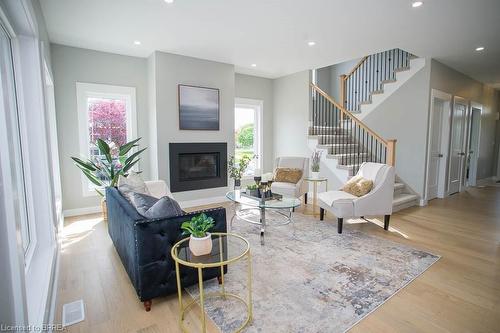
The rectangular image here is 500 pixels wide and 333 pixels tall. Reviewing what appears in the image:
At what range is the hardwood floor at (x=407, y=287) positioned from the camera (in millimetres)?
1946

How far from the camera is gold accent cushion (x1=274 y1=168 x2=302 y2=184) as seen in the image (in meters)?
4.91

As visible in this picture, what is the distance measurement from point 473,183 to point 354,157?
14.4ft

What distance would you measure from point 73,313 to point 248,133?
17.3 ft

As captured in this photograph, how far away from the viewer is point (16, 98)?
2359 mm

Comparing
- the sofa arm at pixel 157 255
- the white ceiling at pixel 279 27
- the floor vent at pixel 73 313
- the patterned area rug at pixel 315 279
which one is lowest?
the floor vent at pixel 73 313

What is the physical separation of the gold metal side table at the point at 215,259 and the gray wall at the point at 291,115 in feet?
14.4

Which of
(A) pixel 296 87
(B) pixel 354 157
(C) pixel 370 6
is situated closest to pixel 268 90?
(A) pixel 296 87

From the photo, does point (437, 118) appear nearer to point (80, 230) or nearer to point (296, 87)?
point (296, 87)

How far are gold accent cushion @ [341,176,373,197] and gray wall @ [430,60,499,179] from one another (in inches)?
105

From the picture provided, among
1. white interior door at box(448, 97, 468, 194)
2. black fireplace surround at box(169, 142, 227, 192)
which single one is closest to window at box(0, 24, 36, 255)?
black fireplace surround at box(169, 142, 227, 192)

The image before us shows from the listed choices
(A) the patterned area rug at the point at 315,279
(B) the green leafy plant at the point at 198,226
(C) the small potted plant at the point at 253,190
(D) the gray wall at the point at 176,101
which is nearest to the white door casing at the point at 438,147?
(A) the patterned area rug at the point at 315,279

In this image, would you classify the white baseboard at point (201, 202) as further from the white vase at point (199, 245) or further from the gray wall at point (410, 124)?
the gray wall at point (410, 124)

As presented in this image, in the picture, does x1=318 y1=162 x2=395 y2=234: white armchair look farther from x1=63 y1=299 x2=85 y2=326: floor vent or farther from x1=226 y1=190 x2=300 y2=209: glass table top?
x1=63 y1=299 x2=85 y2=326: floor vent

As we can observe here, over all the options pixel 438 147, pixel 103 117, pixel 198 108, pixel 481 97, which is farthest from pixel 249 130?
pixel 481 97
